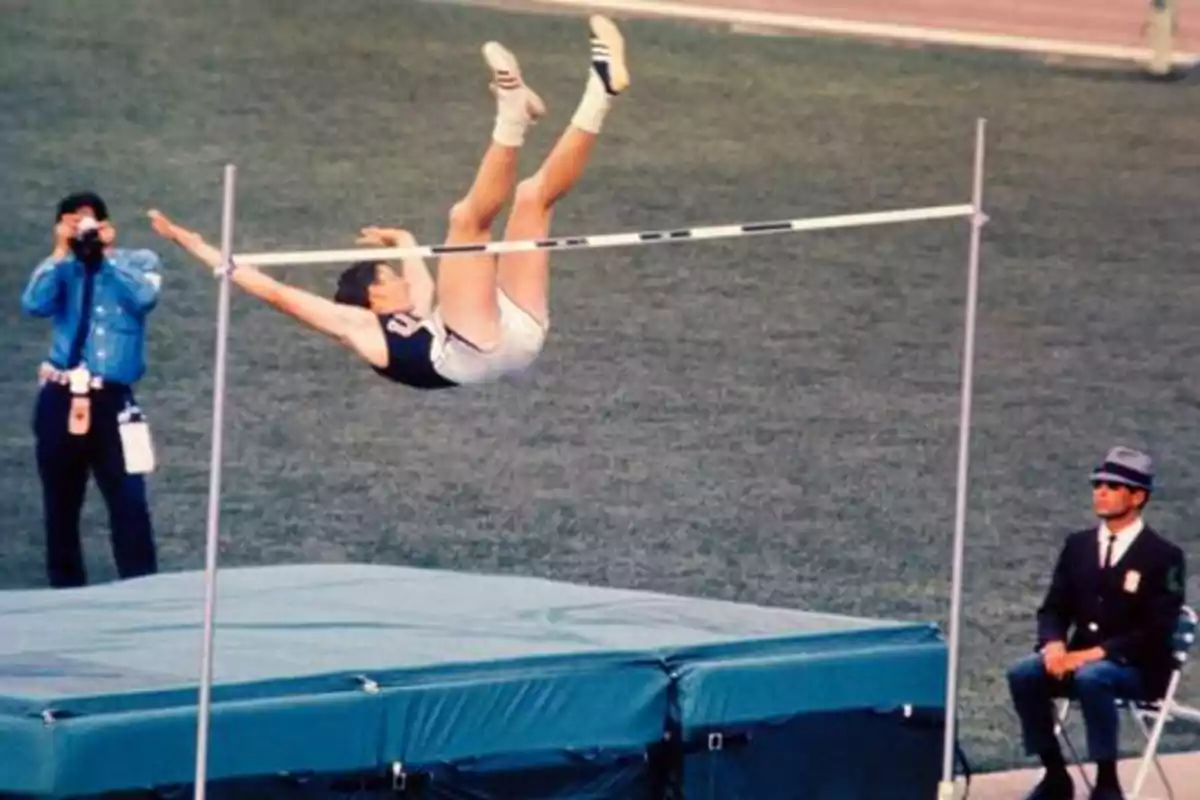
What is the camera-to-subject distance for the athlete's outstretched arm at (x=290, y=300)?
6.44 metres

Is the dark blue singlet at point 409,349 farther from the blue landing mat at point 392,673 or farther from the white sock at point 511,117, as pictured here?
the blue landing mat at point 392,673

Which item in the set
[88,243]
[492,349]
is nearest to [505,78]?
[492,349]

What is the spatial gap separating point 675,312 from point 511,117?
8165 mm

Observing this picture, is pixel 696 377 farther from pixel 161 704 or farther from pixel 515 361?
pixel 161 704

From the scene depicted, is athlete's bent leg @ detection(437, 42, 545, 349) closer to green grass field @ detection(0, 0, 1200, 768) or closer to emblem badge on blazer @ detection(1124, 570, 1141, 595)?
emblem badge on blazer @ detection(1124, 570, 1141, 595)

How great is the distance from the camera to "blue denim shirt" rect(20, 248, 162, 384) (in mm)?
9430

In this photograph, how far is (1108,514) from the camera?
7.97m

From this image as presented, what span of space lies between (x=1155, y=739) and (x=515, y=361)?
231 centimetres

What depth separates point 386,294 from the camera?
716 centimetres

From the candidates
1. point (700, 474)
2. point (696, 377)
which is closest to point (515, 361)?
point (700, 474)

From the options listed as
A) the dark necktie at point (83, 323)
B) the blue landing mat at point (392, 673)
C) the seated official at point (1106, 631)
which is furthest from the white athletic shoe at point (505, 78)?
the dark necktie at point (83, 323)

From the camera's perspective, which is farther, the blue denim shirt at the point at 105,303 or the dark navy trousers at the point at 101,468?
the dark navy trousers at the point at 101,468

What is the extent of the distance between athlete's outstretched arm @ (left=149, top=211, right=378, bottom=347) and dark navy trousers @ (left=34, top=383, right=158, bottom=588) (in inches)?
108

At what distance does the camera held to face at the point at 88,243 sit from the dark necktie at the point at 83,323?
0.15 ft
